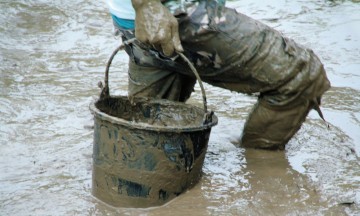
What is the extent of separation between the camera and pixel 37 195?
11.4 feet

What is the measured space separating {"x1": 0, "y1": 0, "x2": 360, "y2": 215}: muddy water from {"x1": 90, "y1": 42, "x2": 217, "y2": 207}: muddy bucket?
0.08 m

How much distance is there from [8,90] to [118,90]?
2.97ft

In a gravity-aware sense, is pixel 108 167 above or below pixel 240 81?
below

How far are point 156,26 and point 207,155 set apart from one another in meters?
1.13

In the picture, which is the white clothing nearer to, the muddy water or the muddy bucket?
the muddy bucket

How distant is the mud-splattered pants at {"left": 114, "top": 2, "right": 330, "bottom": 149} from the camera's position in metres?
3.48

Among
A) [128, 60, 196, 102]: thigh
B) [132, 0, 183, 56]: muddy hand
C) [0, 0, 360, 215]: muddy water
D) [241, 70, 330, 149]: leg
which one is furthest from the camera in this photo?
[128, 60, 196, 102]: thigh

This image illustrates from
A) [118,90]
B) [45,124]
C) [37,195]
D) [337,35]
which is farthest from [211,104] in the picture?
[337,35]

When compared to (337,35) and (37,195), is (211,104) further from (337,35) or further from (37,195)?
(337,35)

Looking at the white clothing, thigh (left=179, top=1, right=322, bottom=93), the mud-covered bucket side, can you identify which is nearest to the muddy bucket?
the mud-covered bucket side

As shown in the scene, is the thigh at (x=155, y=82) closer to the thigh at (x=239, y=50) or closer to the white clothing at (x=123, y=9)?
the thigh at (x=239, y=50)

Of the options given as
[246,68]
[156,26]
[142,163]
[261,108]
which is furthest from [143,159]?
[261,108]

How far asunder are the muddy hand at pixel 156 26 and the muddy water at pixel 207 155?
830 millimetres

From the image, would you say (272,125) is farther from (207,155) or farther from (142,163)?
(142,163)
